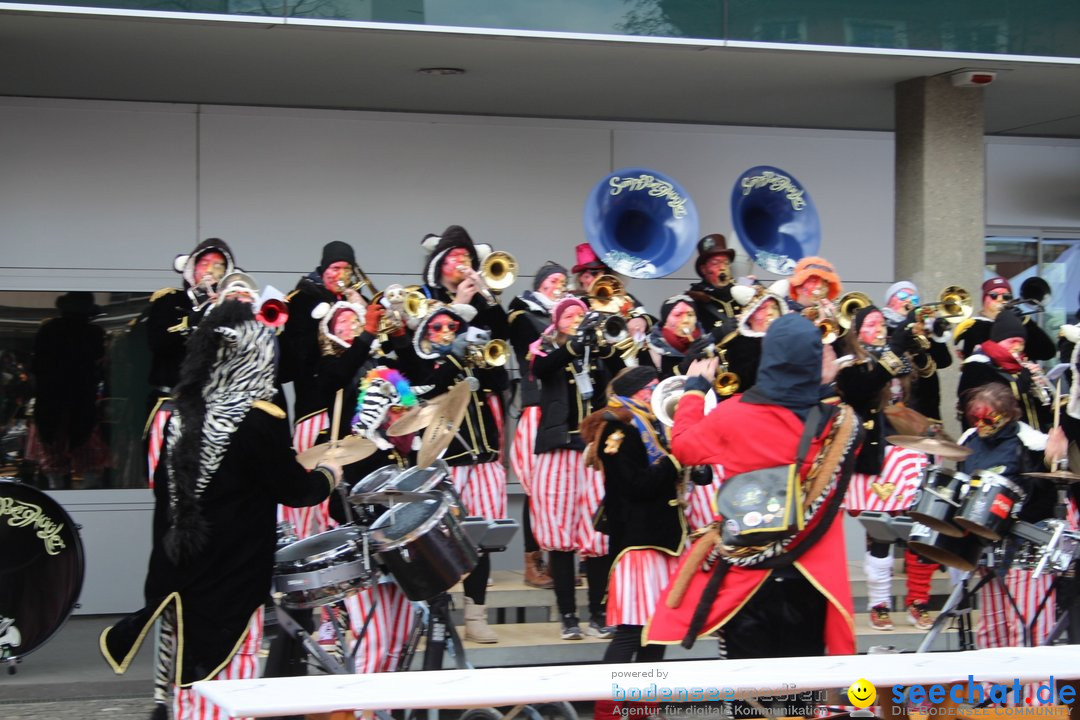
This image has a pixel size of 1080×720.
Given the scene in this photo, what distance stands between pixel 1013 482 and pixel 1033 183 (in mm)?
4946

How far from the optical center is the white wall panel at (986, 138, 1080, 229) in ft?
32.6

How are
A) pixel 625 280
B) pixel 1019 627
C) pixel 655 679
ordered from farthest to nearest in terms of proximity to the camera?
1. pixel 625 280
2. pixel 1019 627
3. pixel 655 679

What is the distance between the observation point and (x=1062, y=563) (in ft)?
18.5

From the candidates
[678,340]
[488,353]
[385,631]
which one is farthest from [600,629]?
[385,631]

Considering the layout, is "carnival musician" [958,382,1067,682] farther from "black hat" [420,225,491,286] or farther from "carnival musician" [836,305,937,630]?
Answer: "black hat" [420,225,491,286]

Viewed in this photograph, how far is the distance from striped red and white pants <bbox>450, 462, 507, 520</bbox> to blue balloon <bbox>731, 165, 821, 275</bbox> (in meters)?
2.45

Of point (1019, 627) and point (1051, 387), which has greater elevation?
point (1051, 387)

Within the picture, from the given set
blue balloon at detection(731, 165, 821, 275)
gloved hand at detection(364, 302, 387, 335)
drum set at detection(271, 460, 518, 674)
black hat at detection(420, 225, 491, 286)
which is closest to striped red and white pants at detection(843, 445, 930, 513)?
blue balloon at detection(731, 165, 821, 275)

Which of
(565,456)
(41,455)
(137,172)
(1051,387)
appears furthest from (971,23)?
(41,455)

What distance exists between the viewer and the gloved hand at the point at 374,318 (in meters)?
6.93

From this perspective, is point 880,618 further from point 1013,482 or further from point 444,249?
point 444,249

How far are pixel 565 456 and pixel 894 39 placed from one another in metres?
2.94

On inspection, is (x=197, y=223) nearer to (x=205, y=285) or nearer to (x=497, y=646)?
(x=205, y=285)

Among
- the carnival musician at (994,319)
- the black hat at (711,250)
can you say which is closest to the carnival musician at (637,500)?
the black hat at (711,250)
